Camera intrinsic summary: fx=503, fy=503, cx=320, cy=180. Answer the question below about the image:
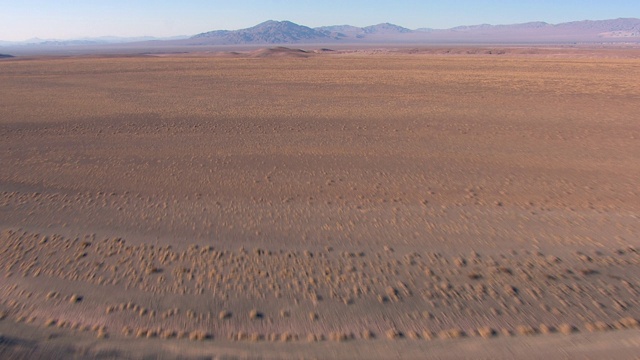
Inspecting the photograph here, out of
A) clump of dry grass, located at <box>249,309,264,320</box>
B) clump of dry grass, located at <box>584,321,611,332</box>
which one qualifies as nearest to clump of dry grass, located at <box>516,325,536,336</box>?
clump of dry grass, located at <box>584,321,611,332</box>

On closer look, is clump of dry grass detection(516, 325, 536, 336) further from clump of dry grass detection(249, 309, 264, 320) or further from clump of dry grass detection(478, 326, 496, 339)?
clump of dry grass detection(249, 309, 264, 320)

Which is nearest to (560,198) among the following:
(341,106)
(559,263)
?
(559,263)

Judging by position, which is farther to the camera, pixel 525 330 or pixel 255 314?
pixel 255 314

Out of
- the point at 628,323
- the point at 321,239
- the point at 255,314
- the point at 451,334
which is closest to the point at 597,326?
the point at 628,323

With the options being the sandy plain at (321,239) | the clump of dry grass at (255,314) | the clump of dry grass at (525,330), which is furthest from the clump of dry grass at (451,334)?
the clump of dry grass at (255,314)

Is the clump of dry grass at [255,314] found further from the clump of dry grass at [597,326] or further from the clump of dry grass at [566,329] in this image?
the clump of dry grass at [597,326]

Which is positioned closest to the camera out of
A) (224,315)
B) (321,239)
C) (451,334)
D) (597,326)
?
(451,334)

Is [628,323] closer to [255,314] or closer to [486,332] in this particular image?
[486,332]

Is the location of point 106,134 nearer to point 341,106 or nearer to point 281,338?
point 341,106

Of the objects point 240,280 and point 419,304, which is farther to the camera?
point 240,280
